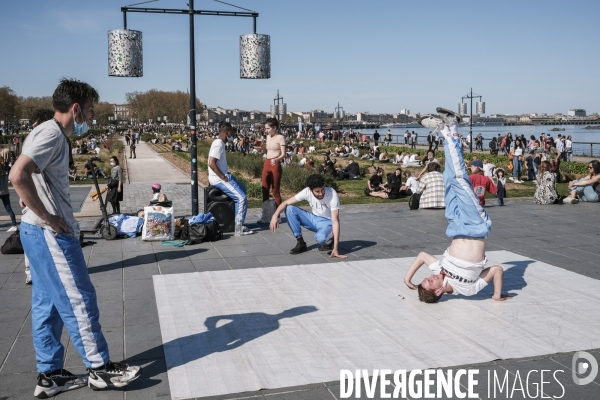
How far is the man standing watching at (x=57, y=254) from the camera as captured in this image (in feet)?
12.0

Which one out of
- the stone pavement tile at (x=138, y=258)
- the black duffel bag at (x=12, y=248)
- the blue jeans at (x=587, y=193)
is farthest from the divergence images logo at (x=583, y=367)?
the blue jeans at (x=587, y=193)

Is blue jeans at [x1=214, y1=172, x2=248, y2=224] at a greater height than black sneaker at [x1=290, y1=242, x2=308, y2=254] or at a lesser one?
greater

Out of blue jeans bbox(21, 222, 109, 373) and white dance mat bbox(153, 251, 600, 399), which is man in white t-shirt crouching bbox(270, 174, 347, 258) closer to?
white dance mat bbox(153, 251, 600, 399)

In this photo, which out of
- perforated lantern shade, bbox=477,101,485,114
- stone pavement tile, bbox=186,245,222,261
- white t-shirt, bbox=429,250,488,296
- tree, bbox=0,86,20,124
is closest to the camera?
white t-shirt, bbox=429,250,488,296

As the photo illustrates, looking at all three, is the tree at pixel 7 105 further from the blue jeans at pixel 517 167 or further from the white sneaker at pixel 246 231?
the white sneaker at pixel 246 231

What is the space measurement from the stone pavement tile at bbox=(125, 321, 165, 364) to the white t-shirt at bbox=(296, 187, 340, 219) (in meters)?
3.09

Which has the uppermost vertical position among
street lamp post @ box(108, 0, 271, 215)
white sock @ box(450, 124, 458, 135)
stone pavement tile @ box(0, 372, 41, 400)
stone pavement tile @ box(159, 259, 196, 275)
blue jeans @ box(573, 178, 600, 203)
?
street lamp post @ box(108, 0, 271, 215)

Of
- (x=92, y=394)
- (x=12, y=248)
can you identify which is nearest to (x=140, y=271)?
(x=12, y=248)

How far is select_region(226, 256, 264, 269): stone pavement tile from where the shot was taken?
25.2 ft

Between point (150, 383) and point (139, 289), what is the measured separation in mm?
2537

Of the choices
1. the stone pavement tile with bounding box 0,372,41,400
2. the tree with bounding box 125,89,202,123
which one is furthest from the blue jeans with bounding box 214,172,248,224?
the tree with bounding box 125,89,202,123

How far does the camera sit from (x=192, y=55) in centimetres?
1031

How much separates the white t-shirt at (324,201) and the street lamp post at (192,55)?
261 centimetres

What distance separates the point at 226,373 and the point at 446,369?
1.55 m
